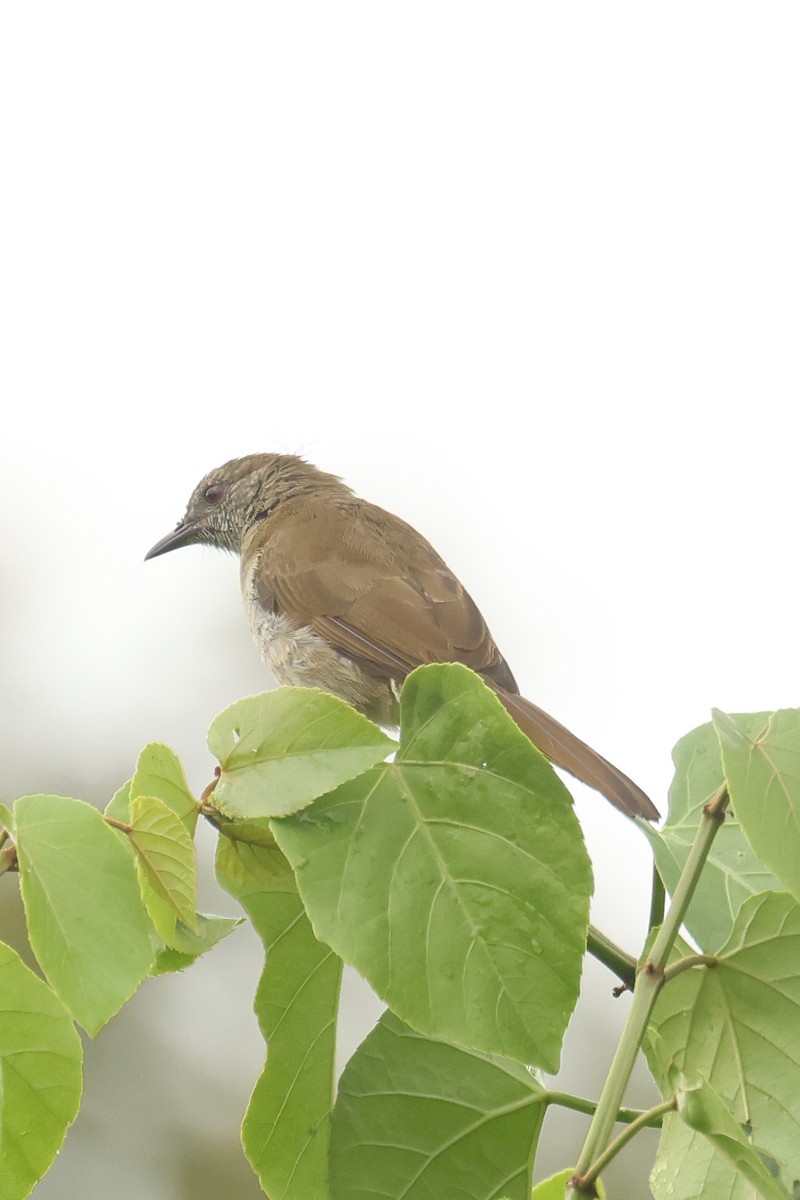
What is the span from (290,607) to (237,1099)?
3661mm

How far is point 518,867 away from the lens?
913mm

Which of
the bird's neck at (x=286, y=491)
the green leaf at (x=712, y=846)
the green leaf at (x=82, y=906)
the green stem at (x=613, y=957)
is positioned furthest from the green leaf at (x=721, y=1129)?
the bird's neck at (x=286, y=491)

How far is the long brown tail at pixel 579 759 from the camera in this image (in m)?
1.88

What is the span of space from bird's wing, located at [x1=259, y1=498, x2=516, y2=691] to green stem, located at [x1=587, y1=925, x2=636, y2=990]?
1845 millimetres

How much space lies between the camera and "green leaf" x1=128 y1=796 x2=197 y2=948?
93cm

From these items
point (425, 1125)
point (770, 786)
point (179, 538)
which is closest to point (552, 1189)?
point (425, 1125)

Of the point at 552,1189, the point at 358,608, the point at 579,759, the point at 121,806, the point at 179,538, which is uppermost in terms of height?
the point at 179,538

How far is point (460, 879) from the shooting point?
0.92m

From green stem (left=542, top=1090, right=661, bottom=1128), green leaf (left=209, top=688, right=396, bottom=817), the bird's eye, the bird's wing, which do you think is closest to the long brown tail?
the bird's wing

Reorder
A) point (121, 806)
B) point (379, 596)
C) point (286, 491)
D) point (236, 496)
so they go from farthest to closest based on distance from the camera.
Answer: point (236, 496) < point (286, 491) < point (379, 596) < point (121, 806)

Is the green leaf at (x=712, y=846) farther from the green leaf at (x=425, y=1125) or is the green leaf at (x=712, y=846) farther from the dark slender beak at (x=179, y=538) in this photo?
the dark slender beak at (x=179, y=538)

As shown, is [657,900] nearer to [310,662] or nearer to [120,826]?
[120,826]

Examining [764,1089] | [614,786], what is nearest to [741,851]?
[764,1089]

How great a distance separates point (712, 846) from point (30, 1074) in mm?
604
